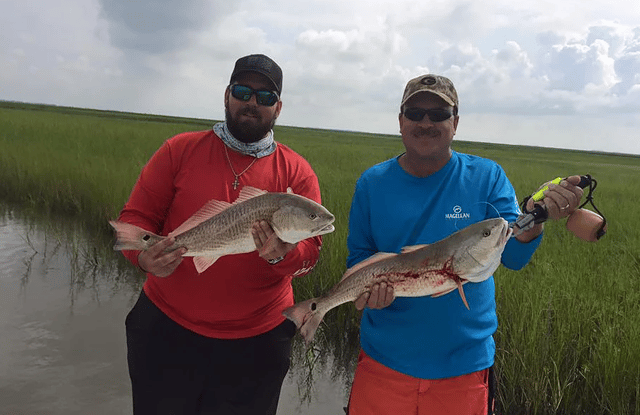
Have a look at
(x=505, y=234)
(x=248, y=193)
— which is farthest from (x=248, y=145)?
(x=505, y=234)

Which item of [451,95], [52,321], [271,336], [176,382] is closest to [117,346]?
[52,321]

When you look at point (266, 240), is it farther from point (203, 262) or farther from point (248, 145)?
point (248, 145)

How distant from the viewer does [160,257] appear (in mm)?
2521

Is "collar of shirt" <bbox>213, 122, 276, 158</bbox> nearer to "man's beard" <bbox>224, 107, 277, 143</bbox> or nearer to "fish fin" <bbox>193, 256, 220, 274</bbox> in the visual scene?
"man's beard" <bbox>224, 107, 277, 143</bbox>

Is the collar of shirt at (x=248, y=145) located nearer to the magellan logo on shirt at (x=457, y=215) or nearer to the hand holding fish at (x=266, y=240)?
the hand holding fish at (x=266, y=240)

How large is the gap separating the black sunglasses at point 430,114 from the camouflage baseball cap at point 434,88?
62mm

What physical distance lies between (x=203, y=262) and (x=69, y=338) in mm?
4383

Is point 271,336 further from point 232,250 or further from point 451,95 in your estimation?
point 451,95

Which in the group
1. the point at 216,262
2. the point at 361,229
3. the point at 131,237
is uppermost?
the point at 361,229

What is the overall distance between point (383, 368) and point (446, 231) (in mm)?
835

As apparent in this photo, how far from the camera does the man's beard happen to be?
2855 mm

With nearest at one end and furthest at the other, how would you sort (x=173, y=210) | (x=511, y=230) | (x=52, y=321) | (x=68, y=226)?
1. (x=511, y=230)
2. (x=173, y=210)
3. (x=52, y=321)
4. (x=68, y=226)

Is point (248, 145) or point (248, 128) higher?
point (248, 128)

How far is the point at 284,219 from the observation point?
8.07 feet
